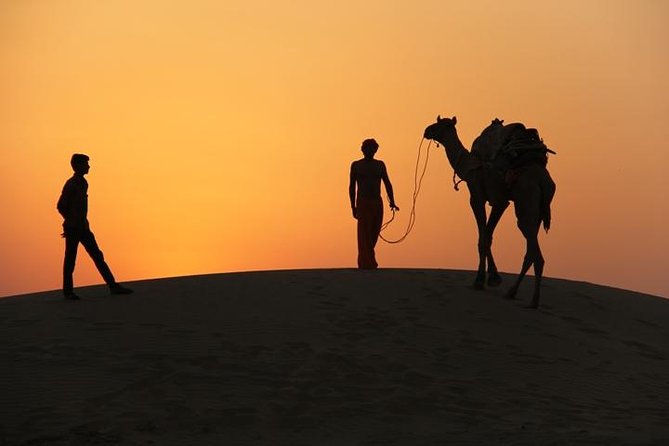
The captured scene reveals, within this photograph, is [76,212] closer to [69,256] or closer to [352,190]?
[69,256]

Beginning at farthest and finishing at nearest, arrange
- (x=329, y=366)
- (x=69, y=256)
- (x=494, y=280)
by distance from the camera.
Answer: (x=494, y=280), (x=69, y=256), (x=329, y=366)

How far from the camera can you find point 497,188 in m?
17.3

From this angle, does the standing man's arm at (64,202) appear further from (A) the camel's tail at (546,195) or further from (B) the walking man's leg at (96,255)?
(A) the camel's tail at (546,195)

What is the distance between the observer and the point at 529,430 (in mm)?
10680

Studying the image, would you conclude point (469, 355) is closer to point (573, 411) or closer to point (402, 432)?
point (573, 411)

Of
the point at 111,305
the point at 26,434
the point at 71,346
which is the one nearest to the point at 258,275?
the point at 111,305

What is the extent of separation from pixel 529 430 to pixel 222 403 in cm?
347

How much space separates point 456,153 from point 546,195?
201 cm

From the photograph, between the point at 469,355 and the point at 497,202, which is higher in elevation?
the point at 497,202

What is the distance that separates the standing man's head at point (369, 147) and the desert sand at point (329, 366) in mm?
2428

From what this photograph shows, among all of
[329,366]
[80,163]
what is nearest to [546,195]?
[329,366]

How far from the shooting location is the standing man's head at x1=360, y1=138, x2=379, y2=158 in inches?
739

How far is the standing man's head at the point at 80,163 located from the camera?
15750mm

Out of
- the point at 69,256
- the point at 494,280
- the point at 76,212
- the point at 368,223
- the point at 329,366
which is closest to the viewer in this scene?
the point at 329,366
